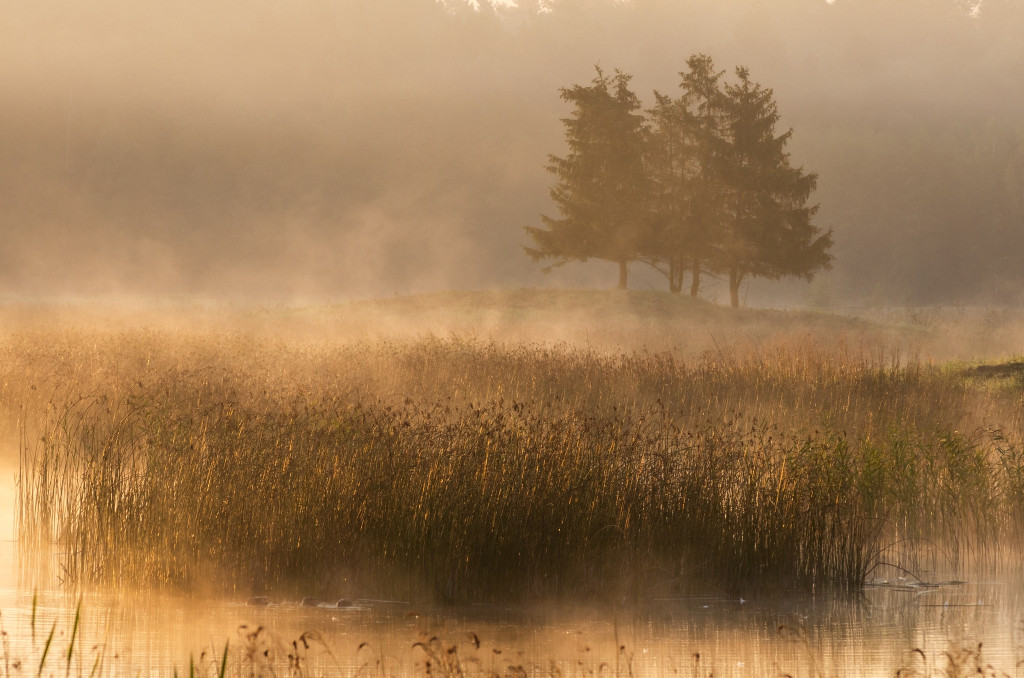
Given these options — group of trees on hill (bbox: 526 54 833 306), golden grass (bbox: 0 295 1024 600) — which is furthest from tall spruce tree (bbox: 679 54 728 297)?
→ golden grass (bbox: 0 295 1024 600)

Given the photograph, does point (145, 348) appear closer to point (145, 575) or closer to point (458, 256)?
point (145, 575)

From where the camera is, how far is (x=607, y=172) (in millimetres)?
56281

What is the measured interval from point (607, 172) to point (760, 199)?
6754mm

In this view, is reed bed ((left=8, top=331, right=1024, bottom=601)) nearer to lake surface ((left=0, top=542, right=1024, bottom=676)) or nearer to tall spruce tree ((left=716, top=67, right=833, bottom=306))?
lake surface ((left=0, top=542, right=1024, bottom=676))

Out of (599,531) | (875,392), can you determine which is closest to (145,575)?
(599,531)

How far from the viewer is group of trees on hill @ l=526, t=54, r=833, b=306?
55.3 metres

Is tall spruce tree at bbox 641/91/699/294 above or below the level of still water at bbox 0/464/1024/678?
above

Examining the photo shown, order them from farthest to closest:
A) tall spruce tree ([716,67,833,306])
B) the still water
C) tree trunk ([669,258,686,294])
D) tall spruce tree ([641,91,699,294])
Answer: tree trunk ([669,258,686,294]) < tall spruce tree ([641,91,699,294]) < tall spruce tree ([716,67,833,306]) < the still water

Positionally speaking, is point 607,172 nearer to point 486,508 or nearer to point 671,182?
point 671,182

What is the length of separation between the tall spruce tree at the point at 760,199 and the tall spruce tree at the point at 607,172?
395cm

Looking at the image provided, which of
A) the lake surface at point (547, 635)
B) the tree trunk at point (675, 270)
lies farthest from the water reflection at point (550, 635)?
the tree trunk at point (675, 270)

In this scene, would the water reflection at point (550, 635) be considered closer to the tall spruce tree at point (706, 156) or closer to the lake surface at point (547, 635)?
the lake surface at point (547, 635)

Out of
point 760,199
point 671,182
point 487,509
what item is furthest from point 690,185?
point 487,509

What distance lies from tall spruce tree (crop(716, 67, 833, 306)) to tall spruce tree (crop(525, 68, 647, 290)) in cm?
395
